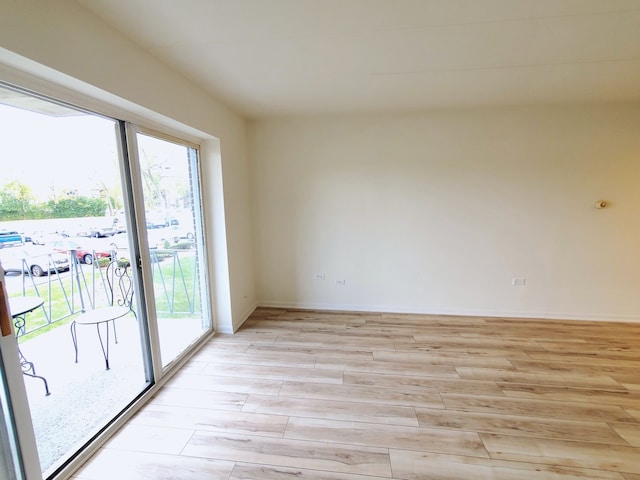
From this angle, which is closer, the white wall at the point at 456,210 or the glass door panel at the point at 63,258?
the glass door panel at the point at 63,258

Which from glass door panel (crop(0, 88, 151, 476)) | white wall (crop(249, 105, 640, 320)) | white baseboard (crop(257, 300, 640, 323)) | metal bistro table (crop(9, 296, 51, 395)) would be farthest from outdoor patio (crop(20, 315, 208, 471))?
white wall (crop(249, 105, 640, 320))

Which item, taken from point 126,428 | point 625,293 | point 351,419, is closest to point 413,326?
point 351,419

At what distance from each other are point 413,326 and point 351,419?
168cm

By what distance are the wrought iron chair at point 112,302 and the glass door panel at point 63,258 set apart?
2 centimetres

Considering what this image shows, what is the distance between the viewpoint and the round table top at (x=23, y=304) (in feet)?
4.47

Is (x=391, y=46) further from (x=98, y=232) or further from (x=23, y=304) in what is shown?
(x=23, y=304)

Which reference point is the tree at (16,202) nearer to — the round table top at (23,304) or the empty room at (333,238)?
the empty room at (333,238)

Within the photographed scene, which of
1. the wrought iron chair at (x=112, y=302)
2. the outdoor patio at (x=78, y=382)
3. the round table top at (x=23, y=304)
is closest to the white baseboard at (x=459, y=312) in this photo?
the outdoor patio at (x=78, y=382)

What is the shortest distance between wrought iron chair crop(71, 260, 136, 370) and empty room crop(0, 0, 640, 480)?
0.05 meters

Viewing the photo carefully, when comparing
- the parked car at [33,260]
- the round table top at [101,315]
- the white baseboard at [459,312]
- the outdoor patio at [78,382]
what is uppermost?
the parked car at [33,260]

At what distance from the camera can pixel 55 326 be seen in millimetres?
1755

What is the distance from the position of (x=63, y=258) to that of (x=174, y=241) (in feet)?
3.13

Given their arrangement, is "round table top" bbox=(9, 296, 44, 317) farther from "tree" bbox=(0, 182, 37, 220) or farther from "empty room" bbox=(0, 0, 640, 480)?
"tree" bbox=(0, 182, 37, 220)

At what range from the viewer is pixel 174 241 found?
2.60 meters
